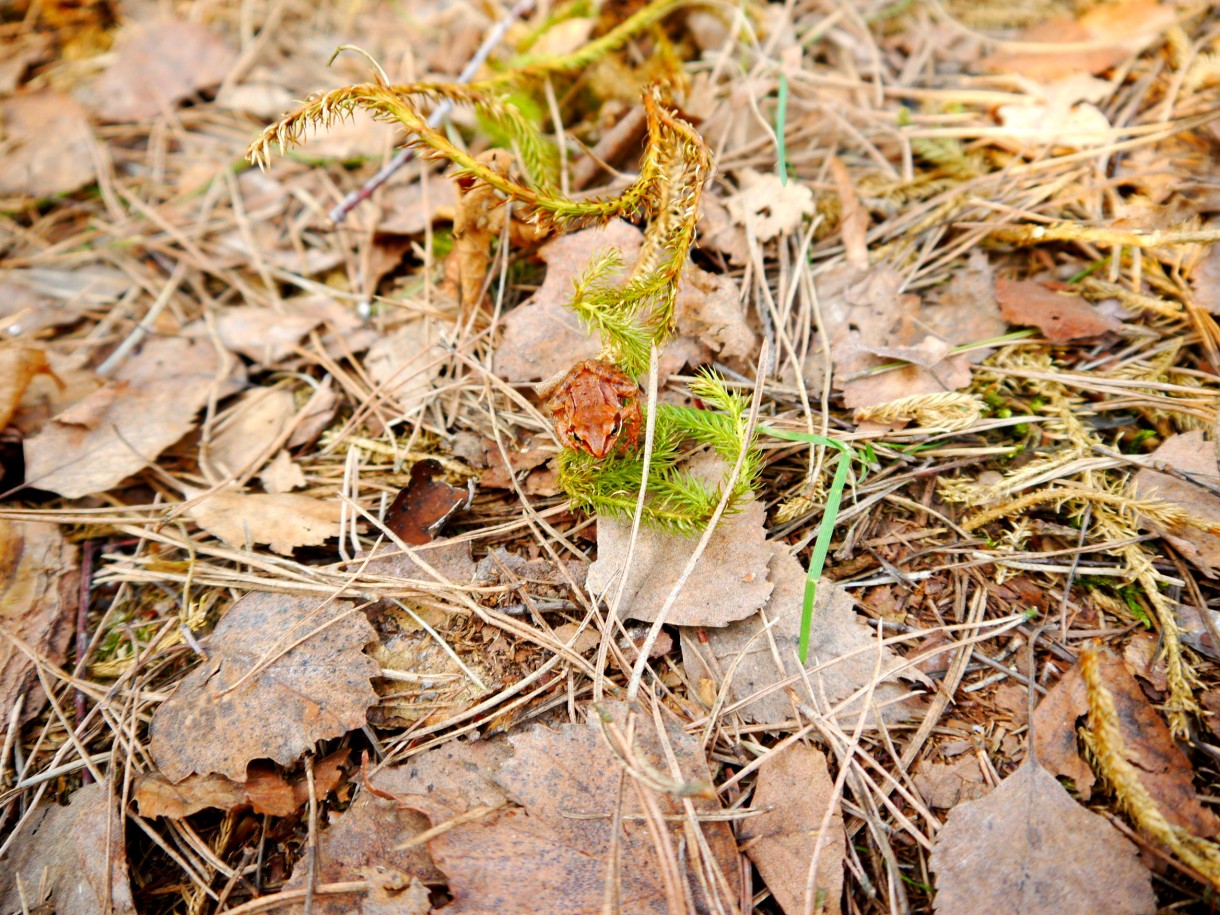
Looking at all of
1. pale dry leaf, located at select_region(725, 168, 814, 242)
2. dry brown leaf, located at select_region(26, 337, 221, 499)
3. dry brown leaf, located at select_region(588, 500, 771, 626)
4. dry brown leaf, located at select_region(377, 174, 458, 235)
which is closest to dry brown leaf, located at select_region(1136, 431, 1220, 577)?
dry brown leaf, located at select_region(588, 500, 771, 626)

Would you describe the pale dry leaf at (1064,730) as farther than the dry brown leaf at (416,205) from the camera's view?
No

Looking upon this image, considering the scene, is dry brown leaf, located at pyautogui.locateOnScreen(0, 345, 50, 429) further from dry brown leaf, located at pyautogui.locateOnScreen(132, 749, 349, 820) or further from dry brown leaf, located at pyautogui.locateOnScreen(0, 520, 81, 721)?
dry brown leaf, located at pyautogui.locateOnScreen(132, 749, 349, 820)

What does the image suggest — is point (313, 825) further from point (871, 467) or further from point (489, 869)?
point (871, 467)

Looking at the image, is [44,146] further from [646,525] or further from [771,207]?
[646,525]

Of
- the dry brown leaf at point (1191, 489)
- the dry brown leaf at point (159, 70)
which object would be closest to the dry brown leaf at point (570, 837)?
the dry brown leaf at point (1191, 489)

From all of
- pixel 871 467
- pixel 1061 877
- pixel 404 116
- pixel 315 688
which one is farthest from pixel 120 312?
pixel 1061 877

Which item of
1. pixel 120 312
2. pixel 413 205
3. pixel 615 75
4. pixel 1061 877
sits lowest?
pixel 1061 877

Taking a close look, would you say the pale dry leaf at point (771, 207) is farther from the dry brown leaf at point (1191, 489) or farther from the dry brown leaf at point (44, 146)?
the dry brown leaf at point (44, 146)
